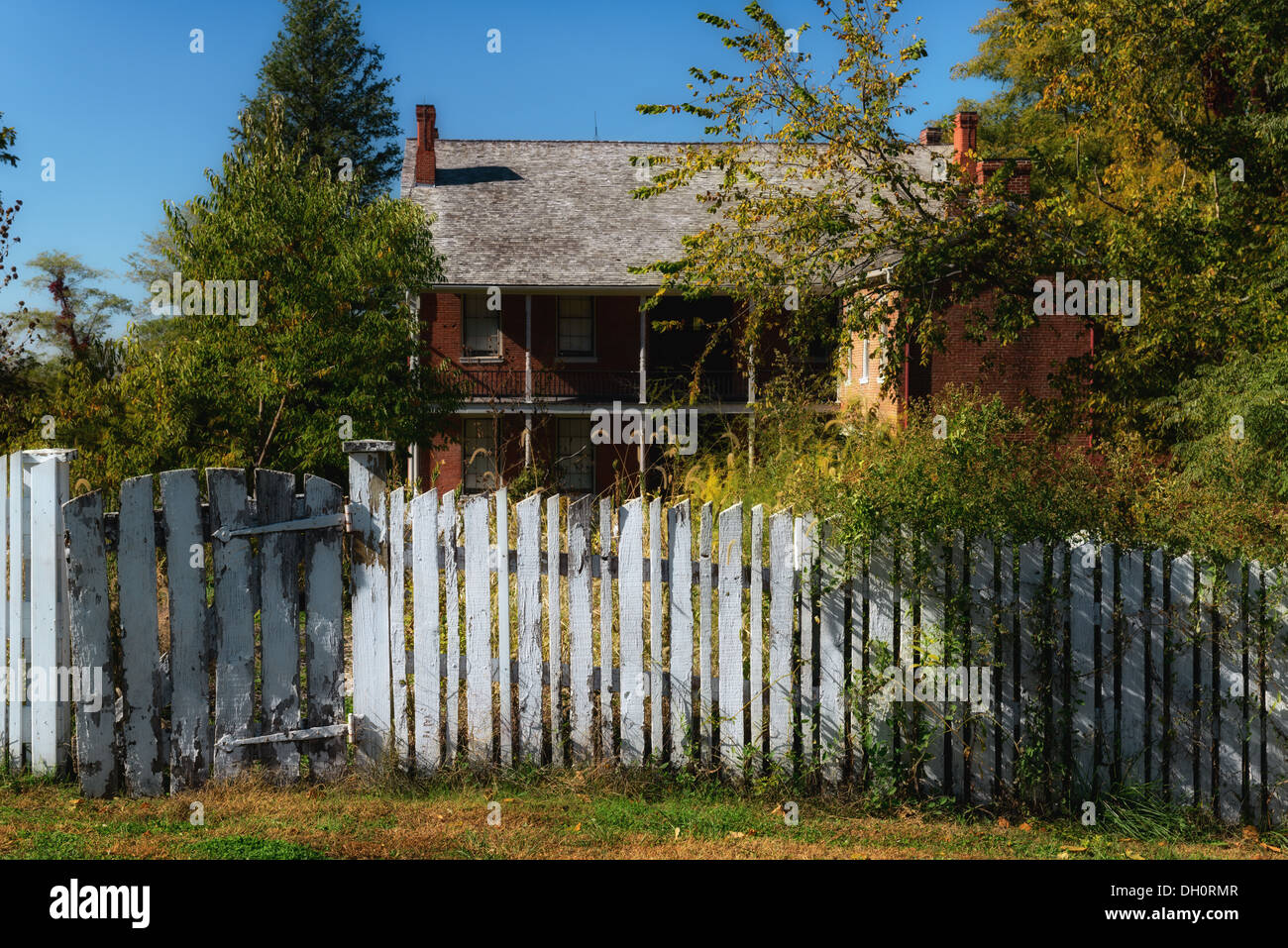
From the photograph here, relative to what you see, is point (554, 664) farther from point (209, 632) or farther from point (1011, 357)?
point (1011, 357)

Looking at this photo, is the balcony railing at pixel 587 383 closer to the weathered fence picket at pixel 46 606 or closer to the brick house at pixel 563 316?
the brick house at pixel 563 316

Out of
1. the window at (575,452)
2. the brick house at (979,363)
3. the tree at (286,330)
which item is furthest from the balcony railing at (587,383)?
the tree at (286,330)

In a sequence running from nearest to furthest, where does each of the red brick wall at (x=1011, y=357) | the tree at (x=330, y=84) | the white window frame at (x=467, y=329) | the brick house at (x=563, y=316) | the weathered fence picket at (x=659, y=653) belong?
the weathered fence picket at (x=659, y=653)
the red brick wall at (x=1011, y=357)
the brick house at (x=563, y=316)
the white window frame at (x=467, y=329)
the tree at (x=330, y=84)

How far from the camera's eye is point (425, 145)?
27.0 m

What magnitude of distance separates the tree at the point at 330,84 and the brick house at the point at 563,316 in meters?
13.7

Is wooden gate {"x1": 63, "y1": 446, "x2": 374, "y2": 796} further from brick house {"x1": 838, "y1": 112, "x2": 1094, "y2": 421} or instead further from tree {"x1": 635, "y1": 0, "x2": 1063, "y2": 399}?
brick house {"x1": 838, "y1": 112, "x2": 1094, "y2": 421}

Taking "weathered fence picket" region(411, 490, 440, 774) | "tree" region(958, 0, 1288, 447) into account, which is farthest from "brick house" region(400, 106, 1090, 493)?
"weathered fence picket" region(411, 490, 440, 774)

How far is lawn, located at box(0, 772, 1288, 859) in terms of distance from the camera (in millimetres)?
4715

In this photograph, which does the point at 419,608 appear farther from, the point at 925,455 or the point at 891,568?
the point at 925,455

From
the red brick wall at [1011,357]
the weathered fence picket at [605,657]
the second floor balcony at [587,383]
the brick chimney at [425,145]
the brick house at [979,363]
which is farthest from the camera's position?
the brick chimney at [425,145]

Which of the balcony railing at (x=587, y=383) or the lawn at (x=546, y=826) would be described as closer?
the lawn at (x=546, y=826)

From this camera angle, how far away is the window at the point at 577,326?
25.7 m
